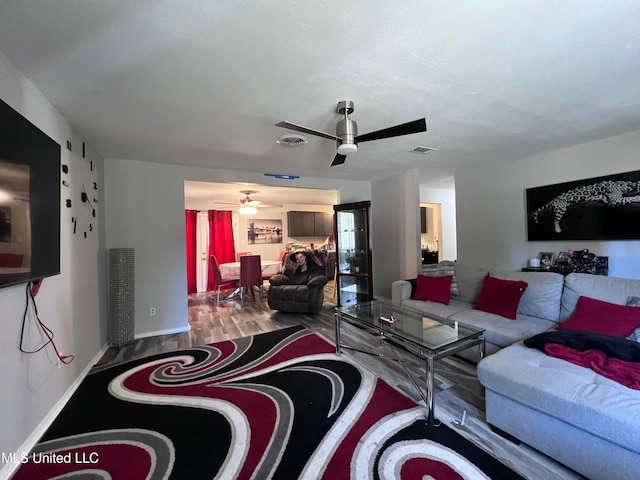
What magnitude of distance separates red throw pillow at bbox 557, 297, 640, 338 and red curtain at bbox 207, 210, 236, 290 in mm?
6750

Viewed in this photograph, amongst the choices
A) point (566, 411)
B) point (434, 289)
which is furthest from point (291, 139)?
point (566, 411)

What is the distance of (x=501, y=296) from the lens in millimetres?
2715

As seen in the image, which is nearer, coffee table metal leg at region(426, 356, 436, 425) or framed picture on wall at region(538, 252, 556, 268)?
coffee table metal leg at region(426, 356, 436, 425)

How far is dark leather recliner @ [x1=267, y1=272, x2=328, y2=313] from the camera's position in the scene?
176 inches

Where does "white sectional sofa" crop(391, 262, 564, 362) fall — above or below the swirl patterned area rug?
above

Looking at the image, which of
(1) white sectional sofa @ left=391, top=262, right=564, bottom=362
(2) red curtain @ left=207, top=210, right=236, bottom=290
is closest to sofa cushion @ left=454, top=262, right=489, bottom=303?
(1) white sectional sofa @ left=391, top=262, right=564, bottom=362

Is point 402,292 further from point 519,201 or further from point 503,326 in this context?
point 519,201

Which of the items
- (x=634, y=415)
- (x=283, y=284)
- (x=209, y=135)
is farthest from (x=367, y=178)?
(x=634, y=415)

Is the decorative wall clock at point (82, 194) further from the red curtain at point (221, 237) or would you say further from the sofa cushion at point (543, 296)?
the sofa cushion at point (543, 296)

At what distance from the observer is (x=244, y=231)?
7566 mm

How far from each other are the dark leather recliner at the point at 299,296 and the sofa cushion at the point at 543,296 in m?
2.72

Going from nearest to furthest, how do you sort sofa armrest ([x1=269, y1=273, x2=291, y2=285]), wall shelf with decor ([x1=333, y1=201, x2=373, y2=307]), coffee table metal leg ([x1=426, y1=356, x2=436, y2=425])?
coffee table metal leg ([x1=426, y1=356, x2=436, y2=425]), sofa armrest ([x1=269, y1=273, x2=291, y2=285]), wall shelf with decor ([x1=333, y1=201, x2=373, y2=307])

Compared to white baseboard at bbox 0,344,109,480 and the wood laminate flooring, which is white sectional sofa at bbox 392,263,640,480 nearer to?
the wood laminate flooring

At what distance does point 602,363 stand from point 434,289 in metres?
1.69
